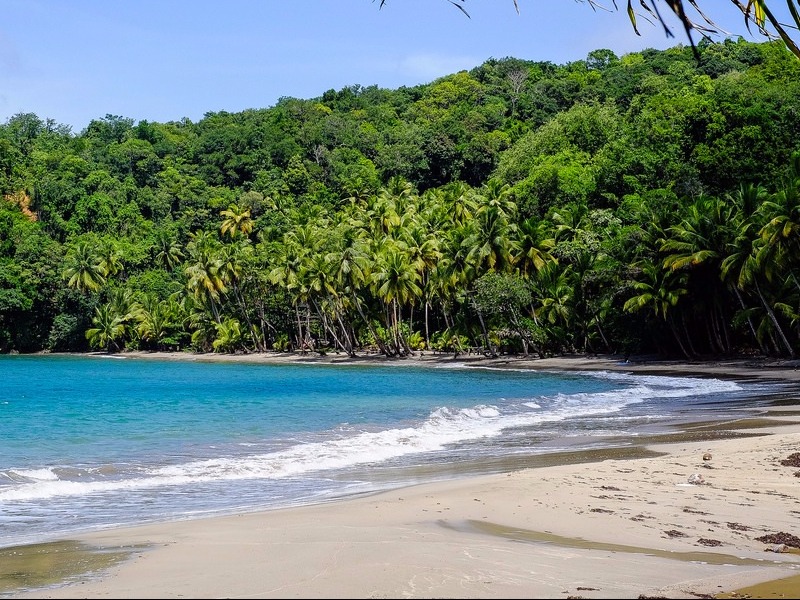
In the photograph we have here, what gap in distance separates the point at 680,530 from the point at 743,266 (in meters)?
33.0

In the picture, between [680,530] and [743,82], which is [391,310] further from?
[680,530]

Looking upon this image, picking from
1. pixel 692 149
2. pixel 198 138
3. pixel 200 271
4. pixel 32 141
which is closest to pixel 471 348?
pixel 692 149

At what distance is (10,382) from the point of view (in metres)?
46.2

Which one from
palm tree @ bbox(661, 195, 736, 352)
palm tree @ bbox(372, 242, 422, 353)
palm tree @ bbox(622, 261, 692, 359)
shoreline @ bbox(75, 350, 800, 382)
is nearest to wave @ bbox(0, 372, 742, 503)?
shoreline @ bbox(75, 350, 800, 382)

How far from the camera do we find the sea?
12328 mm

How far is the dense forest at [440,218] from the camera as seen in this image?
46656 mm

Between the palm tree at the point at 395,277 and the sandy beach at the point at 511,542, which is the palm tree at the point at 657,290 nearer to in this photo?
the palm tree at the point at 395,277

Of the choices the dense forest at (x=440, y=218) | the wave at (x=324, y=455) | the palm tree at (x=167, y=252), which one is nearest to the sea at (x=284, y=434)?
the wave at (x=324, y=455)

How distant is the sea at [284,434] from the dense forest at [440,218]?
313 inches

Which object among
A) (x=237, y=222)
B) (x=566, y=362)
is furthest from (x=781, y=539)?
(x=237, y=222)

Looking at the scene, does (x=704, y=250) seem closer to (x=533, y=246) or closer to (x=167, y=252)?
(x=533, y=246)

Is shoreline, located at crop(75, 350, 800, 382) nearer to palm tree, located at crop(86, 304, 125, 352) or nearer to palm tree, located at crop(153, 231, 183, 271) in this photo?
palm tree, located at crop(86, 304, 125, 352)

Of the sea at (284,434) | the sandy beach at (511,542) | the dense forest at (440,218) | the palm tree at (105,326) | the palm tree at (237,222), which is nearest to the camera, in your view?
the sandy beach at (511,542)

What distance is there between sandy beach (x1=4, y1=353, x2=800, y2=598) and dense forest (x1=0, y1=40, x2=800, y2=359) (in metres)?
28.1
